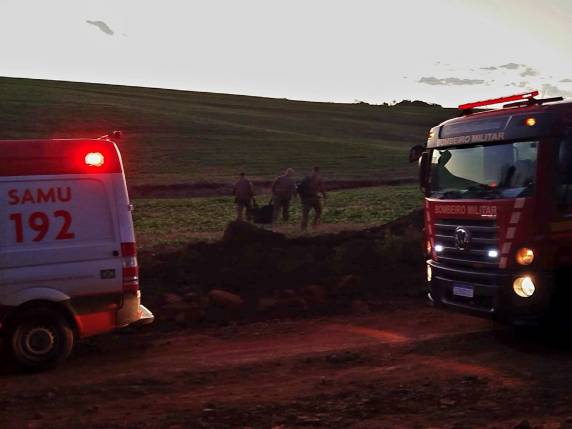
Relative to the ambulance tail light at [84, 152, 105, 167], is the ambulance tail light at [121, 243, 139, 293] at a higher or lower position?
lower

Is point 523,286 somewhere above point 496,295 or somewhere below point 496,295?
above

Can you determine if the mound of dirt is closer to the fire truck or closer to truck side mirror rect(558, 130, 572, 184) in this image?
the fire truck

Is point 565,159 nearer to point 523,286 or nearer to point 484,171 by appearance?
point 484,171

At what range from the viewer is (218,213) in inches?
1077

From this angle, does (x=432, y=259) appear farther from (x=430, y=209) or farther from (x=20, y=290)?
(x=20, y=290)

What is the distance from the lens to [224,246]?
48.0 ft

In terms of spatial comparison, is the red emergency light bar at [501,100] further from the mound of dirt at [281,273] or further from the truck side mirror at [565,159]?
the mound of dirt at [281,273]

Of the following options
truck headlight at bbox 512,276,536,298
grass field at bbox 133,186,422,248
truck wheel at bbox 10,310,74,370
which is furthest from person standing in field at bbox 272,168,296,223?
truck wheel at bbox 10,310,74,370

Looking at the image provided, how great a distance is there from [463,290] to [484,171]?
142 centimetres

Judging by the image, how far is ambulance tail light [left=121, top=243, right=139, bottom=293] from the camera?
8.14 m

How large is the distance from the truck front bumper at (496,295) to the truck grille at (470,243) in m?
0.10

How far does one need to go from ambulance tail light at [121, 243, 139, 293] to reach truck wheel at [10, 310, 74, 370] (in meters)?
0.75

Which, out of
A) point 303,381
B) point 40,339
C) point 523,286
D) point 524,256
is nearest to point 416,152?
point 524,256

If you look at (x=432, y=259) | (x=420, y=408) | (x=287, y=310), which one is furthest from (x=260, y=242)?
(x=420, y=408)
